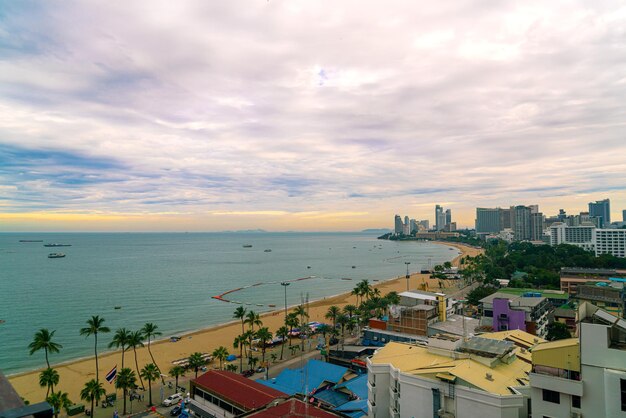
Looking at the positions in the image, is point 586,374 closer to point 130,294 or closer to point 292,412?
point 292,412

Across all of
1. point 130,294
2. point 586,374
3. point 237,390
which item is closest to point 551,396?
point 586,374

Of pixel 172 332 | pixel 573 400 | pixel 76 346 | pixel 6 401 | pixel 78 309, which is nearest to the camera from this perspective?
pixel 6 401

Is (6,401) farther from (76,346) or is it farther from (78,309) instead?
(78,309)

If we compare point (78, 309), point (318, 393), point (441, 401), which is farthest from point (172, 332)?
point (441, 401)

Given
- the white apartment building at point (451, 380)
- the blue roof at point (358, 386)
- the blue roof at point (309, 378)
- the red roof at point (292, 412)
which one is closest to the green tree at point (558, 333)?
the white apartment building at point (451, 380)

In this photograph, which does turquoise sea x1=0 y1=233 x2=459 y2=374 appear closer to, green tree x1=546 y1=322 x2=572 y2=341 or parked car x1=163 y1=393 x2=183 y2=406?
parked car x1=163 y1=393 x2=183 y2=406

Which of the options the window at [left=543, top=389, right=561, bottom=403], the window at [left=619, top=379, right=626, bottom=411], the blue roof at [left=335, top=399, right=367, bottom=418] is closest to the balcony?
the window at [left=543, top=389, right=561, bottom=403]

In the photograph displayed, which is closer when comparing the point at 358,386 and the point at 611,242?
the point at 358,386
